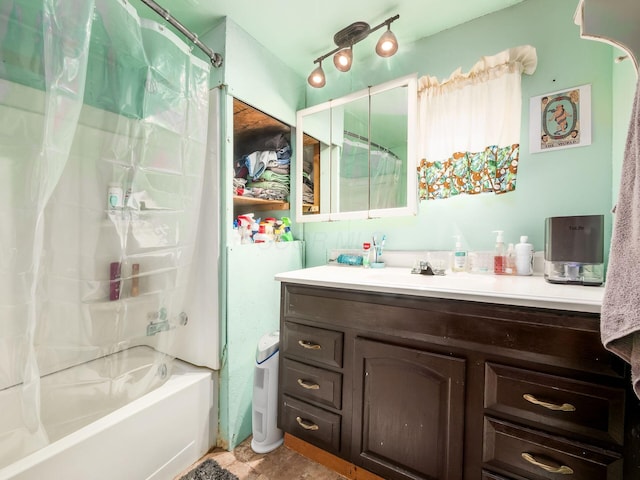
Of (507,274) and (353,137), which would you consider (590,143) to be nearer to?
(507,274)

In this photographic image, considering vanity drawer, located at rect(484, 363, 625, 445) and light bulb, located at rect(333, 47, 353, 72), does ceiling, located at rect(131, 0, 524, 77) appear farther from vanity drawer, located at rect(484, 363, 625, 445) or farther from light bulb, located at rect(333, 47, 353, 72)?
vanity drawer, located at rect(484, 363, 625, 445)

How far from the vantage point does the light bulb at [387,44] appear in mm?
1223

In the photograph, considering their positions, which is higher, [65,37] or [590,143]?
[65,37]

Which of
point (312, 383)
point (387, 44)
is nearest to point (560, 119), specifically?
point (387, 44)

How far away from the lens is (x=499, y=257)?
3.91ft

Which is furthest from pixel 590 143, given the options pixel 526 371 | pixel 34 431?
pixel 34 431

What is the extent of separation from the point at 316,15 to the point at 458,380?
1677 millimetres

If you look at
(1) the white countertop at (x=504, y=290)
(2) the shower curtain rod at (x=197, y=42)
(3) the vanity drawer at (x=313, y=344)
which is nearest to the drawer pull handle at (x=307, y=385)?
(3) the vanity drawer at (x=313, y=344)

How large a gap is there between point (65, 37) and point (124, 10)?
0.87 ft

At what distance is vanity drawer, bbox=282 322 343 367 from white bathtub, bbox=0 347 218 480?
47cm

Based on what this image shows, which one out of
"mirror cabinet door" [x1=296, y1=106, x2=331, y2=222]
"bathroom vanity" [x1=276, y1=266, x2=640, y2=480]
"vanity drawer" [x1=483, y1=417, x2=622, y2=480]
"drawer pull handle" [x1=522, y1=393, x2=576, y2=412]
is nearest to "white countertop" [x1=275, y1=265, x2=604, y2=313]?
"bathroom vanity" [x1=276, y1=266, x2=640, y2=480]

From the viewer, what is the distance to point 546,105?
3.77 ft

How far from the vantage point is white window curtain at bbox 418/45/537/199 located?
1164 millimetres

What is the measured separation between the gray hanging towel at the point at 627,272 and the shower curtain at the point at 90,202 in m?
1.47
